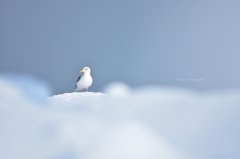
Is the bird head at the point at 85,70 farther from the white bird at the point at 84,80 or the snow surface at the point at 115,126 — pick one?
the snow surface at the point at 115,126

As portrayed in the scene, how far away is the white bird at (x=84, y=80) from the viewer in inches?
85.7

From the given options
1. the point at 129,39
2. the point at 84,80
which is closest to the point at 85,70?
the point at 84,80

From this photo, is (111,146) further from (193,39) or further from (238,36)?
(238,36)

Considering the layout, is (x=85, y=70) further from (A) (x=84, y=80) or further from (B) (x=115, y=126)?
(B) (x=115, y=126)

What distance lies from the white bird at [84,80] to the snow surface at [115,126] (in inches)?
2.0

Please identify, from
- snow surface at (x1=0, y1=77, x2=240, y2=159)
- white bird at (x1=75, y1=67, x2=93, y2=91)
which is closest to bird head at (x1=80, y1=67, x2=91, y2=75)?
white bird at (x1=75, y1=67, x2=93, y2=91)

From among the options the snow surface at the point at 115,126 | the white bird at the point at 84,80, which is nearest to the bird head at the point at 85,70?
the white bird at the point at 84,80

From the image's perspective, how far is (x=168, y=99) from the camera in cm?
215

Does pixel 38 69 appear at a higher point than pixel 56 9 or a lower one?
lower

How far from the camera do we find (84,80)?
218cm

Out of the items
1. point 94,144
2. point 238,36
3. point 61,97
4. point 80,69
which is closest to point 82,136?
point 94,144

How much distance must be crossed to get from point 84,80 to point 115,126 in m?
0.32

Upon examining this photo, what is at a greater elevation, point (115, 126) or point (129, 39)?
point (129, 39)

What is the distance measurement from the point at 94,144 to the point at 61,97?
32 centimetres
